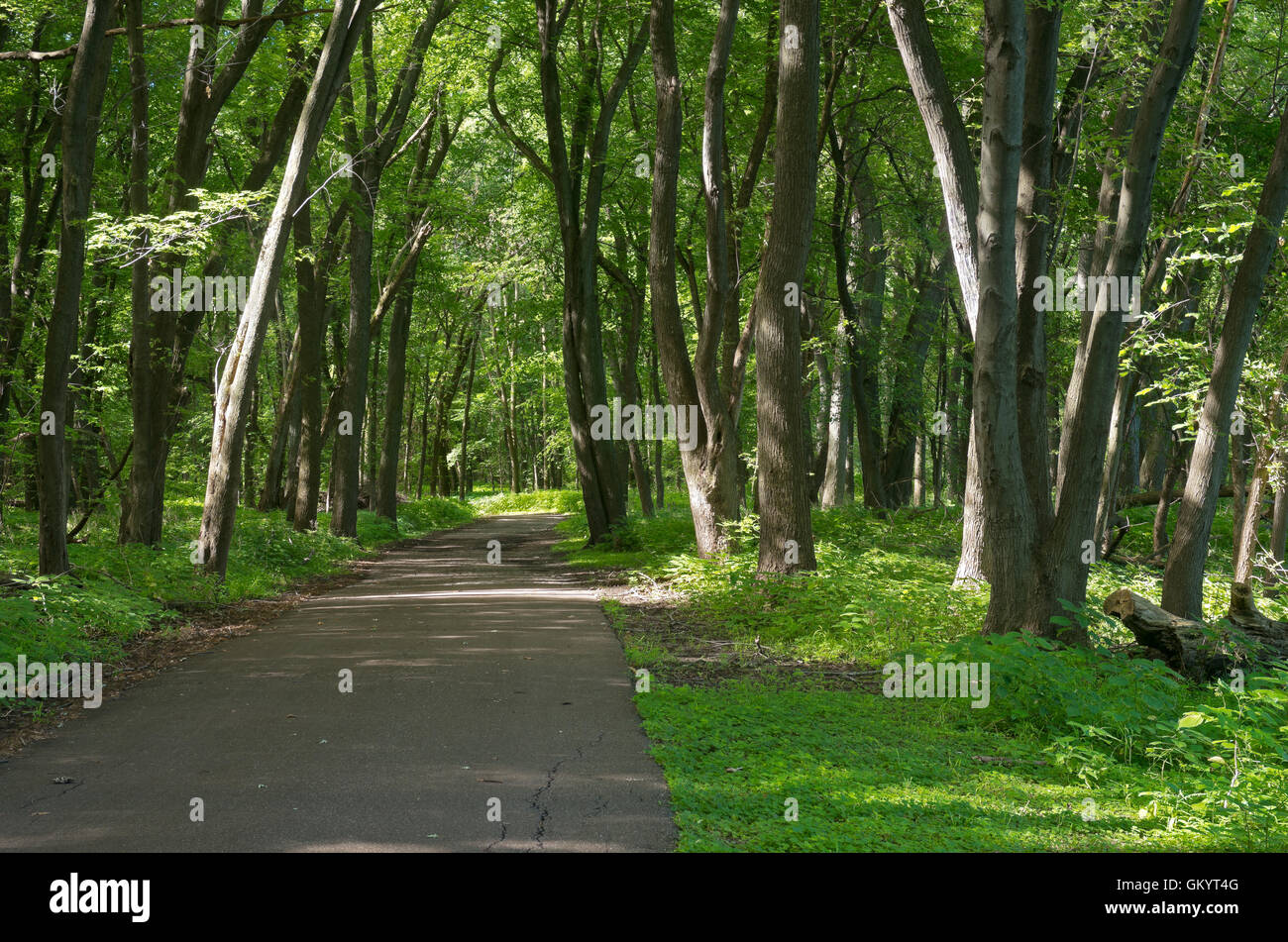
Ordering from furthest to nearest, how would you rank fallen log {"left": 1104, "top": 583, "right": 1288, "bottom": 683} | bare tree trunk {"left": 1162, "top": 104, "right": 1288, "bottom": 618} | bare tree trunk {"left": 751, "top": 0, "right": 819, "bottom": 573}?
bare tree trunk {"left": 751, "top": 0, "right": 819, "bottom": 573}, bare tree trunk {"left": 1162, "top": 104, "right": 1288, "bottom": 618}, fallen log {"left": 1104, "top": 583, "right": 1288, "bottom": 683}

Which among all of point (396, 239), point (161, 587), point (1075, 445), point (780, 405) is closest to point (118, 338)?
point (396, 239)

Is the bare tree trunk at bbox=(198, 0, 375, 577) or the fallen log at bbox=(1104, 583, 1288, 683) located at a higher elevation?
the bare tree trunk at bbox=(198, 0, 375, 577)

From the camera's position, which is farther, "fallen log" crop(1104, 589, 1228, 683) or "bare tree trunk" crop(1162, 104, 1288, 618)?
"bare tree trunk" crop(1162, 104, 1288, 618)

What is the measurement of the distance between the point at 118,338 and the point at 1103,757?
2339 cm

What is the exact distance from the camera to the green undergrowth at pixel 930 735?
511cm

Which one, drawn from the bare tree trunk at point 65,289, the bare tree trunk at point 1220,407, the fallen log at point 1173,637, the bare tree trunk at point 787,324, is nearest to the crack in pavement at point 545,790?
the fallen log at point 1173,637

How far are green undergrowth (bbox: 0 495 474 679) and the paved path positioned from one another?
103 cm

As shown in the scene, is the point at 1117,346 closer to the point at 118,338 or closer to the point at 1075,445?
the point at 1075,445

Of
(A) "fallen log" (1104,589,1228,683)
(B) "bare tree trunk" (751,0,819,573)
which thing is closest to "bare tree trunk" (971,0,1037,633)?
(A) "fallen log" (1104,589,1228,683)

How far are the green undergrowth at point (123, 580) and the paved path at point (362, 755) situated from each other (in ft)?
3.38

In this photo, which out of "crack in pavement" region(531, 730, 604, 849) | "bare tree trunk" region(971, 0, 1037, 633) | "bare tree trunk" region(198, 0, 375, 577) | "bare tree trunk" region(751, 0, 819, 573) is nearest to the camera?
"crack in pavement" region(531, 730, 604, 849)

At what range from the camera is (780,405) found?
12.9m

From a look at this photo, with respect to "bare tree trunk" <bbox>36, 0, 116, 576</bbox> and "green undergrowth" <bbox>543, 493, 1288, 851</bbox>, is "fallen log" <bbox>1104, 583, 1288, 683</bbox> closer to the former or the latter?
"green undergrowth" <bbox>543, 493, 1288, 851</bbox>

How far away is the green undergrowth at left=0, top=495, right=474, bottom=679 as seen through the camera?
886cm
